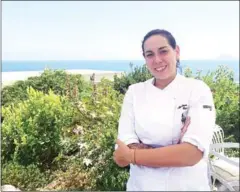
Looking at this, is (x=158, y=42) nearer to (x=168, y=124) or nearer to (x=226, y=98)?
(x=168, y=124)

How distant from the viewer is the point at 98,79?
2.75m

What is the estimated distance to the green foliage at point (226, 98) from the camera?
2.68 meters

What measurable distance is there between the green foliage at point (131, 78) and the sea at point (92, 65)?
Answer: 41 millimetres

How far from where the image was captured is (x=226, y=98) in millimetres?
2754

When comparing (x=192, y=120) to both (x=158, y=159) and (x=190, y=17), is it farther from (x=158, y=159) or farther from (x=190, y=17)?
(x=190, y=17)

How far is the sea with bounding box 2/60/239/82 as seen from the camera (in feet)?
8.52

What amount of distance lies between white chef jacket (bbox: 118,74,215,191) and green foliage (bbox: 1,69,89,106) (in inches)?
45.9

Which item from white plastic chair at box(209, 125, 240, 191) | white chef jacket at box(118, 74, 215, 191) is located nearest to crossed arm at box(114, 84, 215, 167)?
white chef jacket at box(118, 74, 215, 191)

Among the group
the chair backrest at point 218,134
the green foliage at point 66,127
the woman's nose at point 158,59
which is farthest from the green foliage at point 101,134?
the woman's nose at point 158,59

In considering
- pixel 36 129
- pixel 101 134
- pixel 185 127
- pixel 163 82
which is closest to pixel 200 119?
pixel 185 127

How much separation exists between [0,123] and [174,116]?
1522 mm

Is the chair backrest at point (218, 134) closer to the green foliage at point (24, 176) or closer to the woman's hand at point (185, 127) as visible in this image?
the woman's hand at point (185, 127)

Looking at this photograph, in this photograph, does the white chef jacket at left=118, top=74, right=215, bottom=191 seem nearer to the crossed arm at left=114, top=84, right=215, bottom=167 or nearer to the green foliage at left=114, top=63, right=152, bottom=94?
the crossed arm at left=114, top=84, right=215, bottom=167

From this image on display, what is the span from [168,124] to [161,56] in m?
0.27
